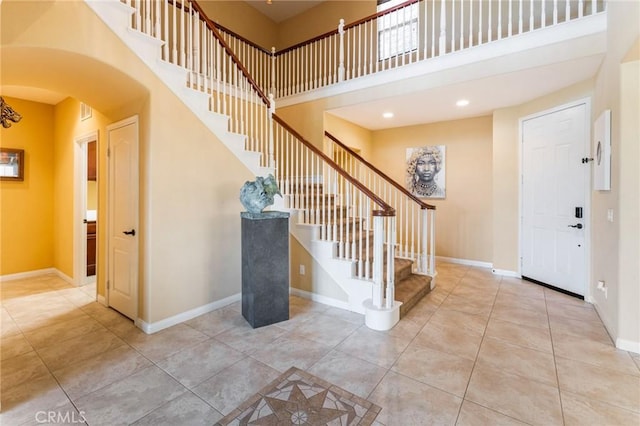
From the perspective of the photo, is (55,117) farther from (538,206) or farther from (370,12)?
(538,206)

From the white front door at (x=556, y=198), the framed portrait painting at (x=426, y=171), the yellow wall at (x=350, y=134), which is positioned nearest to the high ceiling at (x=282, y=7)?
the yellow wall at (x=350, y=134)

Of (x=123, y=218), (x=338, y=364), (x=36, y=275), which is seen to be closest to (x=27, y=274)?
(x=36, y=275)

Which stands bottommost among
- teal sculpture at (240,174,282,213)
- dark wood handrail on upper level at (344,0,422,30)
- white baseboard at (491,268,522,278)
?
white baseboard at (491,268,522,278)

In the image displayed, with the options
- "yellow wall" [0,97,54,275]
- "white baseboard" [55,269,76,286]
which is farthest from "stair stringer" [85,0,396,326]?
"yellow wall" [0,97,54,275]

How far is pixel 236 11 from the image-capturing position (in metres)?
6.02

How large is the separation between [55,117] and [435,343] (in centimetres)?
705

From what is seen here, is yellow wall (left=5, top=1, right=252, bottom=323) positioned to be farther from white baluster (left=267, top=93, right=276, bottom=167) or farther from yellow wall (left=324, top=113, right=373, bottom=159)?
yellow wall (left=324, top=113, right=373, bottom=159)

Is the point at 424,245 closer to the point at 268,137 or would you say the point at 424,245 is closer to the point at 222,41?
the point at 268,137

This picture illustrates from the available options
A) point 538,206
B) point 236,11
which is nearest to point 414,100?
point 538,206

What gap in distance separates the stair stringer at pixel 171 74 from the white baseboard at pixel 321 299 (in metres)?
1.73

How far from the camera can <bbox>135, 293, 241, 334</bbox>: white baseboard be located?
2939 mm

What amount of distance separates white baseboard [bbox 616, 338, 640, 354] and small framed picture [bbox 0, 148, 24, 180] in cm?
837

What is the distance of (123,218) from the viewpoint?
3.34 metres

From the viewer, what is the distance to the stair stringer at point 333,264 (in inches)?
131
